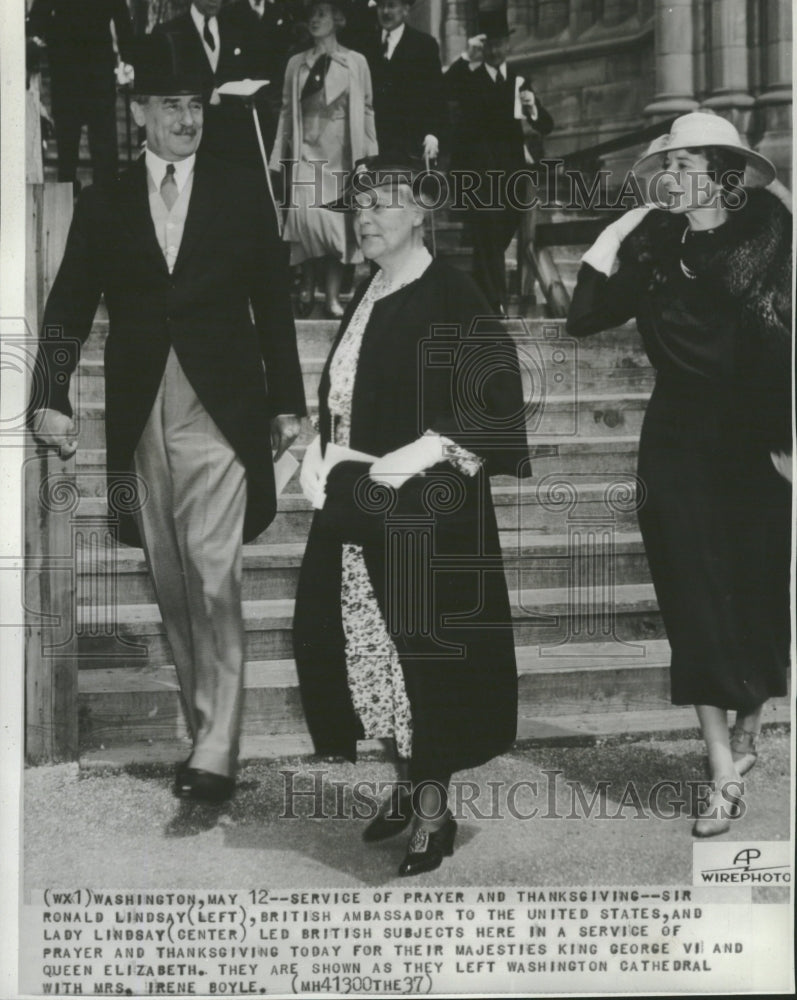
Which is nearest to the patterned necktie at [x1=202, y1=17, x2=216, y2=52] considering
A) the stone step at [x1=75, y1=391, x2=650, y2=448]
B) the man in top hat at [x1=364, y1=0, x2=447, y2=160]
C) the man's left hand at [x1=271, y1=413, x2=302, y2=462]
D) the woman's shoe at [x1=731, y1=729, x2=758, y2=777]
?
the man in top hat at [x1=364, y1=0, x2=447, y2=160]

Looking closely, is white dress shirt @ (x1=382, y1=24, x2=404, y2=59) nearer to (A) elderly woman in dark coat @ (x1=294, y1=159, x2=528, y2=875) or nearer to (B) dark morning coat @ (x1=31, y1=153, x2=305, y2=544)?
(A) elderly woman in dark coat @ (x1=294, y1=159, x2=528, y2=875)

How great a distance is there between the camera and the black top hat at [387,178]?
5863 millimetres

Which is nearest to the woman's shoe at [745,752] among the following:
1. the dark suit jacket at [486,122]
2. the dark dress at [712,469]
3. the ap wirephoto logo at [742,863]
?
the dark dress at [712,469]

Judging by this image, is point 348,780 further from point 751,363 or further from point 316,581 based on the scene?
point 751,363

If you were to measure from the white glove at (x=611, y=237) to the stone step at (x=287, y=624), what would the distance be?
1.18 metres

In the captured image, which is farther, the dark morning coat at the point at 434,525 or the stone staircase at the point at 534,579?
the stone staircase at the point at 534,579

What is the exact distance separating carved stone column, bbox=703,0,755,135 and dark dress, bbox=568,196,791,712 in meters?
0.42

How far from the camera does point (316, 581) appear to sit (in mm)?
5863

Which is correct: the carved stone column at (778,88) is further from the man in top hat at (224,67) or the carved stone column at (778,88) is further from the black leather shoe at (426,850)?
the black leather shoe at (426,850)

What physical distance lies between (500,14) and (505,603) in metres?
2.17

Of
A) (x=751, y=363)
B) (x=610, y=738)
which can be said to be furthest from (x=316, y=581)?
(x=751, y=363)

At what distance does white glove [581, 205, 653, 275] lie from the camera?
6020mm

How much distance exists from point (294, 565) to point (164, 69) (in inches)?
72.5

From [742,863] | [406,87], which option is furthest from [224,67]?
[742,863]
